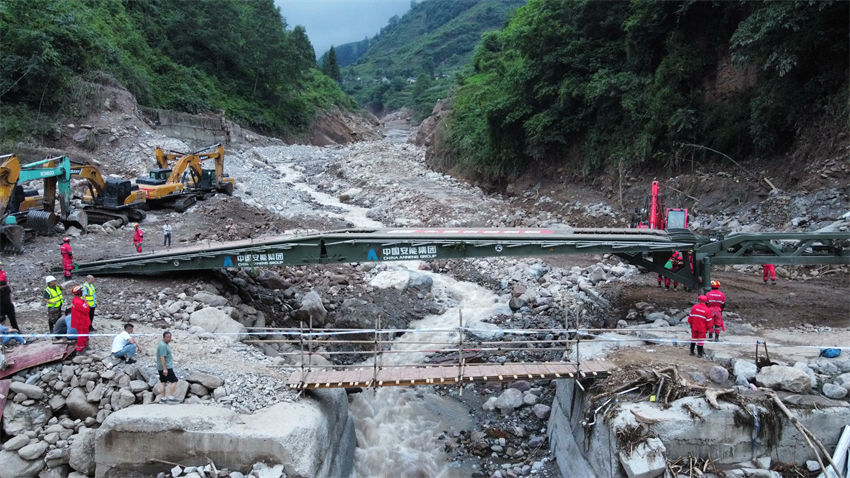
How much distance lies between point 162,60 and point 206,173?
23200mm

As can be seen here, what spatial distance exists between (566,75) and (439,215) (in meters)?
8.23

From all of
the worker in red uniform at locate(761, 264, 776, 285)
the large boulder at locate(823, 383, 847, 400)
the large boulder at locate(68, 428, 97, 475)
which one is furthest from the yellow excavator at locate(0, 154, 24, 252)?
the worker in red uniform at locate(761, 264, 776, 285)

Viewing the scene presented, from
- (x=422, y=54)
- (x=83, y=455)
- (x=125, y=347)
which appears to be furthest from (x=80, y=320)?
(x=422, y=54)

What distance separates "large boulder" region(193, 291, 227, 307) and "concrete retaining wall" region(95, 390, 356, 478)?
4.01 m

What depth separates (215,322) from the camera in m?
10.0

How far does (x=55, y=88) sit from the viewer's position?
24.4 m

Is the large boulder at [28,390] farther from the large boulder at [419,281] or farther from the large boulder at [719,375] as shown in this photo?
the large boulder at [719,375]

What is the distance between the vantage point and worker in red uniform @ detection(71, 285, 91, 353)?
27.2 ft

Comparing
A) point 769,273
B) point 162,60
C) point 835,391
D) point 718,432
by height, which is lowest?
point 718,432

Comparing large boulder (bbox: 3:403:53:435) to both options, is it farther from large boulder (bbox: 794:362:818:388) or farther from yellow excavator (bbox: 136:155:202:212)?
yellow excavator (bbox: 136:155:202:212)

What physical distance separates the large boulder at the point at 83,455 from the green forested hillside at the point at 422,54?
204 feet

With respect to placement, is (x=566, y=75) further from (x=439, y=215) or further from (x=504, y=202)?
(x=439, y=215)

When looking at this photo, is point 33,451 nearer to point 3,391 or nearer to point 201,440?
point 3,391

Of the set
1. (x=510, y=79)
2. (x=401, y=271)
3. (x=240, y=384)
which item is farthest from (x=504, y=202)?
(x=240, y=384)
